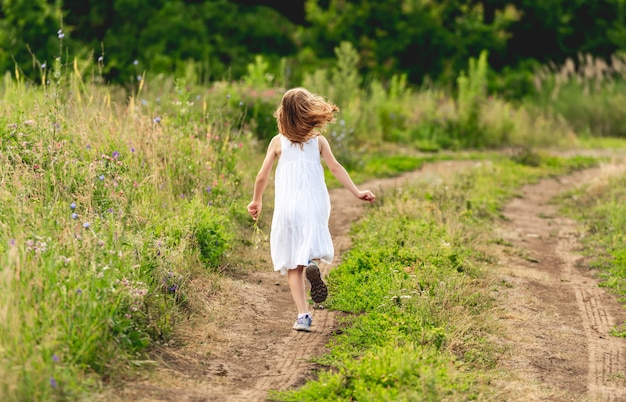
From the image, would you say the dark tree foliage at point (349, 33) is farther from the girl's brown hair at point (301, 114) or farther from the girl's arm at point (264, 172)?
the girl's brown hair at point (301, 114)

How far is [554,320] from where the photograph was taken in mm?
6770

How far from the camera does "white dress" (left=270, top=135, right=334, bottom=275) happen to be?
6.12 m

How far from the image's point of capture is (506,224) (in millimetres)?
10359

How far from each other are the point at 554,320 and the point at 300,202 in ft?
7.24

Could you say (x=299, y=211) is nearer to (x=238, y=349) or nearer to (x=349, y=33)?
(x=238, y=349)

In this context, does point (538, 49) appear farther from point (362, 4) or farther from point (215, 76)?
point (215, 76)

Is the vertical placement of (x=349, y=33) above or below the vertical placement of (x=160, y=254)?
below

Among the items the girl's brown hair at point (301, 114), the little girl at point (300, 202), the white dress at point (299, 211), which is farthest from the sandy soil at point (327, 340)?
the girl's brown hair at point (301, 114)

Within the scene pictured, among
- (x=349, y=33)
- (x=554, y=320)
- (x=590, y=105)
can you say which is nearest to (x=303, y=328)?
(x=554, y=320)

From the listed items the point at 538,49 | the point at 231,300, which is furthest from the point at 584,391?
the point at 538,49

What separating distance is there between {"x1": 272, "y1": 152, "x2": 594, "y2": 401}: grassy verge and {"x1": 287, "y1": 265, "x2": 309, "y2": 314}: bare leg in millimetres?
321

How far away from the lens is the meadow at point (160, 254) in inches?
188

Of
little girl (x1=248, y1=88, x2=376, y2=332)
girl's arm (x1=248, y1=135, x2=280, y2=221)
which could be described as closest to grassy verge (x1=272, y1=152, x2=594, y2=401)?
little girl (x1=248, y1=88, x2=376, y2=332)

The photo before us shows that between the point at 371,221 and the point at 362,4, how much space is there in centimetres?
1458
